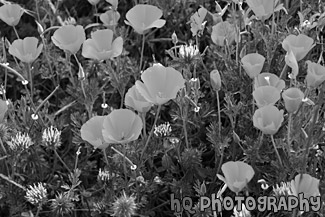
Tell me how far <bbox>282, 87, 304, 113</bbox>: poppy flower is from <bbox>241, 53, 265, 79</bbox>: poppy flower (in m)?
0.12

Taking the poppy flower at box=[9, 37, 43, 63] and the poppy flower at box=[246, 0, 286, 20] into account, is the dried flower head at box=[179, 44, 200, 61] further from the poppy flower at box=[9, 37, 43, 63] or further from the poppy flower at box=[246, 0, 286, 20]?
the poppy flower at box=[9, 37, 43, 63]

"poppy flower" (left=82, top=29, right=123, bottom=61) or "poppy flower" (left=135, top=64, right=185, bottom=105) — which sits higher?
"poppy flower" (left=82, top=29, right=123, bottom=61)

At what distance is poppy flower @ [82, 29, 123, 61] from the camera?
5.34 feet

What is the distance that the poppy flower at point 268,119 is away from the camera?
1.36 metres

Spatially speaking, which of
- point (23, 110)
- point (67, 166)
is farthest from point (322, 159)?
point (23, 110)

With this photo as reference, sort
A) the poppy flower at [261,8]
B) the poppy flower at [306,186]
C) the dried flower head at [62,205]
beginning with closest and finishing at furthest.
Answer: the poppy flower at [306,186], the dried flower head at [62,205], the poppy flower at [261,8]

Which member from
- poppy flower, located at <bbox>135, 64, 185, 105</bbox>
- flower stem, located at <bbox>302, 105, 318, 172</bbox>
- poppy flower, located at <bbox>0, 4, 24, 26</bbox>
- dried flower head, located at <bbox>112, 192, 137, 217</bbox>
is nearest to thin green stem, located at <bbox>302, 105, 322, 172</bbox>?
flower stem, located at <bbox>302, 105, 318, 172</bbox>

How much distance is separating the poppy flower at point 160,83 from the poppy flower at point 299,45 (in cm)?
29

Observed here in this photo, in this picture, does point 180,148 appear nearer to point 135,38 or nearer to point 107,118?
point 107,118

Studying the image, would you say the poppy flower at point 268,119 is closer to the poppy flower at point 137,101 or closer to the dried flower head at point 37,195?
the poppy flower at point 137,101

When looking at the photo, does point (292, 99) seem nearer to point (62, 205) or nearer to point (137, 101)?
point (137, 101)

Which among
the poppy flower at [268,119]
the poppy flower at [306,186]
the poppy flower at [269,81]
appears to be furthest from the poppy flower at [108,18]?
the poppy flower at [306,186]

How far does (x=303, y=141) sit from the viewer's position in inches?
58.7

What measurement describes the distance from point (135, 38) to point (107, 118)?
75 cm
